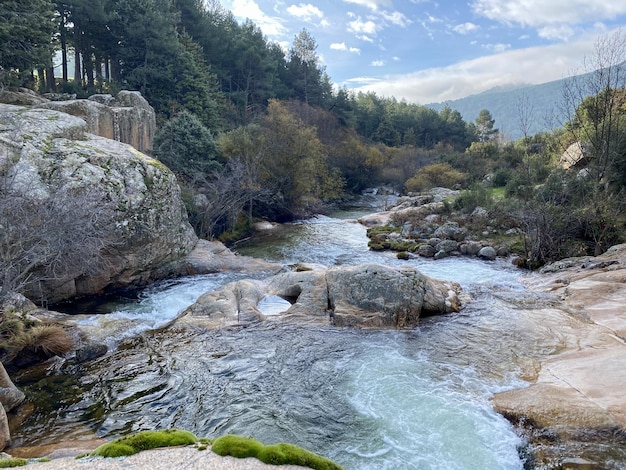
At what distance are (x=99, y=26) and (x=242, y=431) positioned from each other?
120 feet

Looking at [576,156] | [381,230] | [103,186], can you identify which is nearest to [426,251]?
[381,230]

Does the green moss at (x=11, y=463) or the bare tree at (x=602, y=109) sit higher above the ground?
the bare tree at (x=602, y=109)

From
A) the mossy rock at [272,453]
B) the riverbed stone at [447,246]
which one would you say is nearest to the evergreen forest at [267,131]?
the riverbed stone at [447,246]

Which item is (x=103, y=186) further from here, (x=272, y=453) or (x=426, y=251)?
(x=426, y=251)

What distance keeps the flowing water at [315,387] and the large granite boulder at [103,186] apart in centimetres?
231

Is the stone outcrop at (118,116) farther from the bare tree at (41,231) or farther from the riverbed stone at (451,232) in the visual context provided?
the riverbed stone at (451,232)

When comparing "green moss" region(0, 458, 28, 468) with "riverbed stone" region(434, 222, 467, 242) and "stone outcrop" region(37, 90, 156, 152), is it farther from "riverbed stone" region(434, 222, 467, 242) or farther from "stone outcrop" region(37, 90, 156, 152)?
"riverbed stone" region(434, 222, 467, 242)

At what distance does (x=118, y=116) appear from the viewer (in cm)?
2111

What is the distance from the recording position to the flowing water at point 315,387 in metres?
6.35

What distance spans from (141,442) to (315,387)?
13.6 ft

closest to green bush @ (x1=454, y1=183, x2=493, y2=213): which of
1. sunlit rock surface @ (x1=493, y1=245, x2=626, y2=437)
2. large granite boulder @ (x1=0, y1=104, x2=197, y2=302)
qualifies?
sunlit rock surface @ (x1=493, y1=245, x2=626, y2=437)

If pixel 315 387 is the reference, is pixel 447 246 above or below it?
above

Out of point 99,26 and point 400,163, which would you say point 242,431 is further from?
point 400,163

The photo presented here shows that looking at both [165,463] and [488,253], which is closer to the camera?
[165,463]
